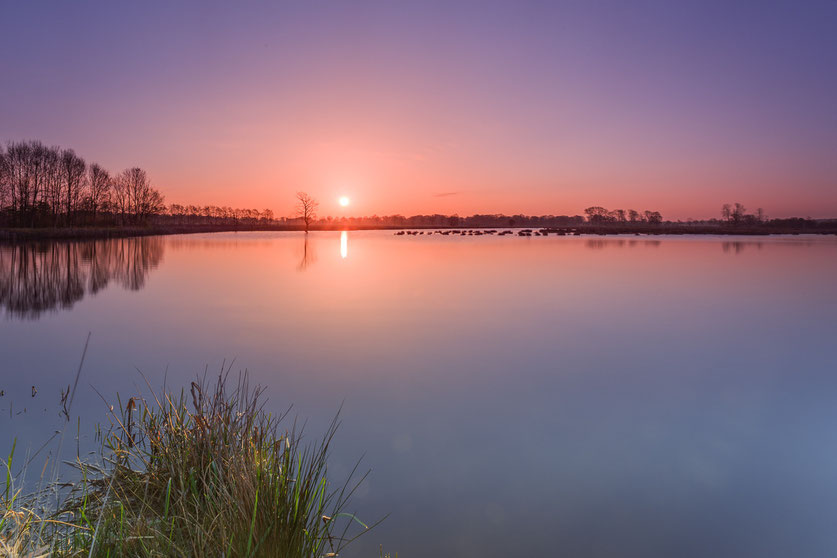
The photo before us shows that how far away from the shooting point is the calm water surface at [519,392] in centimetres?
561

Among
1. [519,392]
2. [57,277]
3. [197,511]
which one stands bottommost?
[519,392]

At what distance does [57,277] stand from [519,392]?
2413cm

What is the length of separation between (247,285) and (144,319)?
853 cm

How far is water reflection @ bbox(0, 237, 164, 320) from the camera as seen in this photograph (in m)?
18.1

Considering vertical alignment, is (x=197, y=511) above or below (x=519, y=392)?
above

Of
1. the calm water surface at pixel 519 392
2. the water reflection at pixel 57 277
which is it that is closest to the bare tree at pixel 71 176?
the water reflection at pixel 57 277

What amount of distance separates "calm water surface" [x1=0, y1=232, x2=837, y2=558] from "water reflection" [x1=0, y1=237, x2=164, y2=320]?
9.3 inches

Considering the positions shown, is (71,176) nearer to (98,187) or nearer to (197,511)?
(98,187)

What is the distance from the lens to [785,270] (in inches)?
1313

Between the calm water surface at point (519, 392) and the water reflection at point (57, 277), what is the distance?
0.24 meters

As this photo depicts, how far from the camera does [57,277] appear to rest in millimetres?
24609

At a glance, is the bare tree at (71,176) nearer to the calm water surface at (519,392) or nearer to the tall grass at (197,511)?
the calm water surface at (519,392)

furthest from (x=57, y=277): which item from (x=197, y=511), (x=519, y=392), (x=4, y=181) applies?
(x=4, y=181)

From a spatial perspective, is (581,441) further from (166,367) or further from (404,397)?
(166,367)
